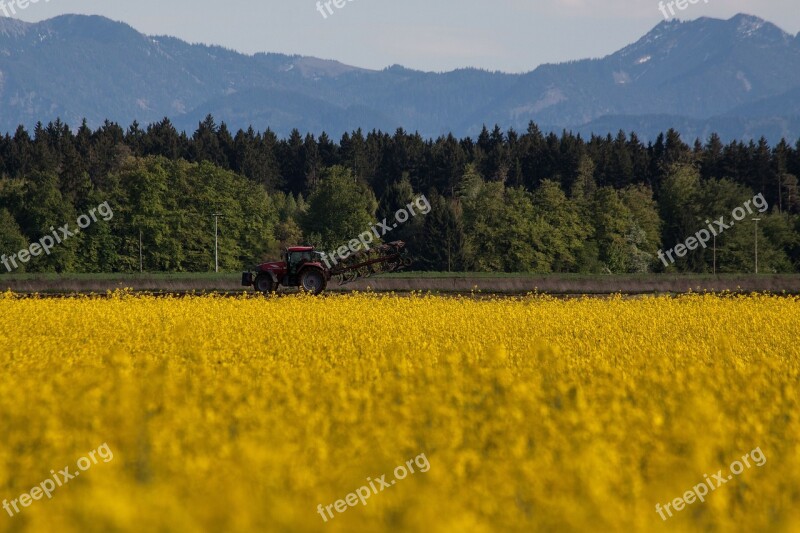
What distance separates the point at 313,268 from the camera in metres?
39.6

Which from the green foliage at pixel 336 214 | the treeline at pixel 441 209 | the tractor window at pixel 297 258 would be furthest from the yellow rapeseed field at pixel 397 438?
the green foliage at pixel 336 214

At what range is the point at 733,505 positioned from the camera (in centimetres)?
→ 762

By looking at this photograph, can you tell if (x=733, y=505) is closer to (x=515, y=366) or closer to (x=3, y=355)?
(x=515, y=366)

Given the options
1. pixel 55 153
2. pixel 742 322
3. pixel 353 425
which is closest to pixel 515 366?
pixel 353 425

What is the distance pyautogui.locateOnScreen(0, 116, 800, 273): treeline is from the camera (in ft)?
298

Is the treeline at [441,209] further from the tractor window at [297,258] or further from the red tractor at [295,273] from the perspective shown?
the tractor window at [297,258]

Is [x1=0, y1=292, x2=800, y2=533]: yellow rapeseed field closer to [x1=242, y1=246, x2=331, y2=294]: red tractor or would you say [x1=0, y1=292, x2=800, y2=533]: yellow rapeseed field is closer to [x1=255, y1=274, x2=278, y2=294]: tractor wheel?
[x1=242, y1=246, x2=331, y2=294]: red tractor

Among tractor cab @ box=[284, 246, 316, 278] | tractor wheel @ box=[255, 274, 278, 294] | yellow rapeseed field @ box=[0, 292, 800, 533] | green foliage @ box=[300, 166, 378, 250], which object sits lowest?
yellow rapeseed field @ box=[0, 292, 800, 533]

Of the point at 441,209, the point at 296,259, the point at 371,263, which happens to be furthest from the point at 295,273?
the point at 441,209

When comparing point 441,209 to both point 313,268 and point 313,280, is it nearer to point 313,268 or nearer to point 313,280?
point 313,268

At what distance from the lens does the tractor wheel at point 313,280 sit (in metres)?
39.2

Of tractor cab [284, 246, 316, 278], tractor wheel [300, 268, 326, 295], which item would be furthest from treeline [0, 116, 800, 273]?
tractor wheel [300, 268, 326, 295]

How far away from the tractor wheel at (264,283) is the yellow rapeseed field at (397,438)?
24.0m

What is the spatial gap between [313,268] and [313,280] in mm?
490
